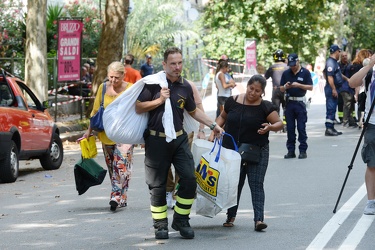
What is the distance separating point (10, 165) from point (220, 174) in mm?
6401

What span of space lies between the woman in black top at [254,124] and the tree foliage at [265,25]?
36.3 meters

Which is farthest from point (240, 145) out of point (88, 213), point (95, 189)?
point (95, 189)

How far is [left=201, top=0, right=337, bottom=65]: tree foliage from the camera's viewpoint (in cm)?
4681

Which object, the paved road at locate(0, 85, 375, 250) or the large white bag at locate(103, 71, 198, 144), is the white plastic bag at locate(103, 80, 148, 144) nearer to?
the large white bag at locate(103, 71, 198, 144)

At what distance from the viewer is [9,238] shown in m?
9.80

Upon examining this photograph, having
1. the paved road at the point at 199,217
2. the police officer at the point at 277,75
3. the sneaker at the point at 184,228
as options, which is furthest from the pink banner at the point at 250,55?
the sneaker at the point at 184,228

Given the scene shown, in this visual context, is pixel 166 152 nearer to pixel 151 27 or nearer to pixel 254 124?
pixel 254 124

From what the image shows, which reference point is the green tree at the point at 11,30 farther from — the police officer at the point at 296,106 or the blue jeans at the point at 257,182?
the blue jeans at the point at 257,182

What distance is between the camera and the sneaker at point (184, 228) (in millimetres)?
9391

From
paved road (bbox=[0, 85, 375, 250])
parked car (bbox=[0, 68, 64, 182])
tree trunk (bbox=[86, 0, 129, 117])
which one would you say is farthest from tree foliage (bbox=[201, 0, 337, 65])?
paved road (bbox=[0, 85, 375, 250])

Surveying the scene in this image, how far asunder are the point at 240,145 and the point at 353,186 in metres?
4.10

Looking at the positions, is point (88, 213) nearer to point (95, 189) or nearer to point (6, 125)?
point (95, 189)

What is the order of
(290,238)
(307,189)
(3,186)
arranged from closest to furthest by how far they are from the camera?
(290,238) → (307,189) → (3,186)

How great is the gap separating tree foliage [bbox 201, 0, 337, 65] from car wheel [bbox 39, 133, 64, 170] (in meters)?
29.4
